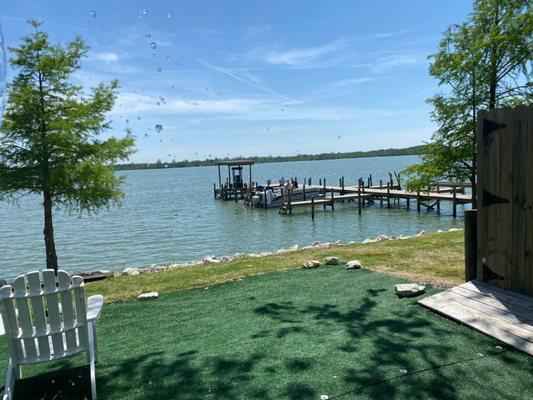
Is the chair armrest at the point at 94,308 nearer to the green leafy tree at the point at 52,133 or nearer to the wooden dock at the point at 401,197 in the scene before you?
the green leafy tree at the point at 52,133

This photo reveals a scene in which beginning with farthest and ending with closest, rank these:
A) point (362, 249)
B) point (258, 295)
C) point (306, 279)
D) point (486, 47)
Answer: point (362, 249) < point (486, 47) < point (306, 279) < point (258, 295)

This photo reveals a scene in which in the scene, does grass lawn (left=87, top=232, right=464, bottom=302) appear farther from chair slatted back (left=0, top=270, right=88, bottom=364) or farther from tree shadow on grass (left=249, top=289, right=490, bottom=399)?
chair slatted back (left=0, top=270, right=88, bottom=364)

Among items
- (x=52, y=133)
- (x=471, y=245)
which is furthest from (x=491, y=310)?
(x=52, y=133)

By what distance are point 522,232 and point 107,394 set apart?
14.2ft

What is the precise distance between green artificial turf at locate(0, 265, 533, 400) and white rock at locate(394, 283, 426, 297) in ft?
0.39

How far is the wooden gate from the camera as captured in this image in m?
4.48

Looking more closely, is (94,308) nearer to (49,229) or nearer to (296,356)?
(296,356)

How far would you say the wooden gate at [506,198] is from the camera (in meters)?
4.48

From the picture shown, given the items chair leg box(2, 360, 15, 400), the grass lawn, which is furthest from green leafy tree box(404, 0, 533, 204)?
chair leg box(2, 360, 15, 400)

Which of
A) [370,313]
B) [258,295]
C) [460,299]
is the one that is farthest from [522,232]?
[258,295]

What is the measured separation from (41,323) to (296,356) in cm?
215

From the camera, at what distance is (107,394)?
3.48 m

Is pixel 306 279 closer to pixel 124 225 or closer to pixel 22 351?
pixel 22 351

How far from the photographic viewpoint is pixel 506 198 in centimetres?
474
